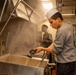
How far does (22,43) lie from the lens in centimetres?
343

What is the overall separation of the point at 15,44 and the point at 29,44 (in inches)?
18.4

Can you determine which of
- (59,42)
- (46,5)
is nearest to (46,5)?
(46,5)

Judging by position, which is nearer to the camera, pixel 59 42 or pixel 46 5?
pixel 59 42

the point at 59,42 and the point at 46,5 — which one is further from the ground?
the point at 46,5

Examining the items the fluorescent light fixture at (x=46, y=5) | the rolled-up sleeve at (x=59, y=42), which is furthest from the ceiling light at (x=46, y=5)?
the rolled-up sleeve at (x=59, y=42)

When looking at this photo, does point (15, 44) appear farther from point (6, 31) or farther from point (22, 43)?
point (6, 31)

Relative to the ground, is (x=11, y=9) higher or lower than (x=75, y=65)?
higher

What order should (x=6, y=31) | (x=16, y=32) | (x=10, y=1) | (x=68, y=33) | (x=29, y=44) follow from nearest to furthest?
(x=10, y=1) → (x=68, y=33) → (x=6, y=31) → (x=16, y=32) → (x=29, y=44)

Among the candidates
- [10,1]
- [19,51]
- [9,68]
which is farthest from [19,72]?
[19,51]

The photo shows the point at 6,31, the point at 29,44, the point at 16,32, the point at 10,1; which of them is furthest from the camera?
the point at 29,44

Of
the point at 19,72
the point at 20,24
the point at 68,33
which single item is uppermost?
the point at 20,24

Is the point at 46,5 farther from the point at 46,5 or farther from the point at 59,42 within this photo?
the point at 59,42

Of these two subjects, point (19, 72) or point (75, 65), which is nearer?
point (19, 72)

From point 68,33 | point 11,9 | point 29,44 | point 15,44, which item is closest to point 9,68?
point 11,9
